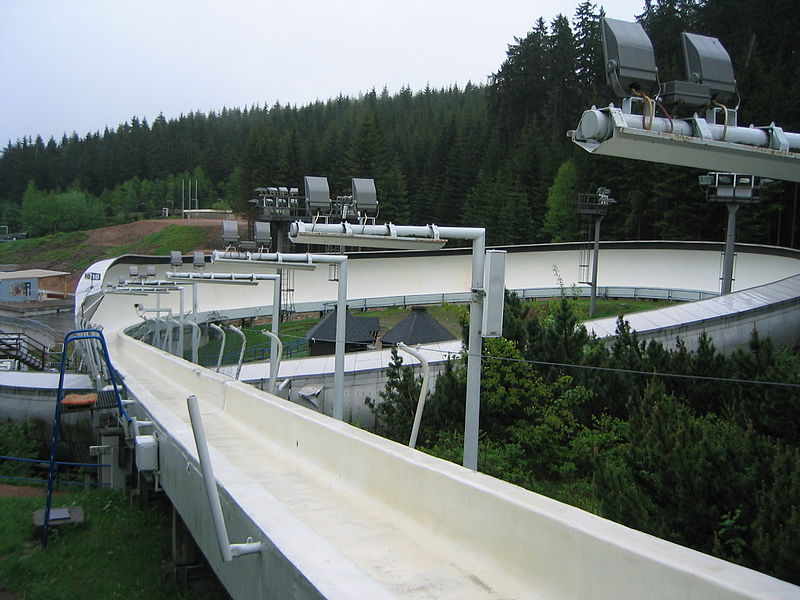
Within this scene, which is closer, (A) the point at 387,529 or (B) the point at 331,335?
(A) the point at 387,529

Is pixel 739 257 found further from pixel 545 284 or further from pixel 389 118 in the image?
pixel 389 118

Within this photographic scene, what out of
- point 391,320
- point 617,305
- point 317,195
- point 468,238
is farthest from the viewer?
point 391,320

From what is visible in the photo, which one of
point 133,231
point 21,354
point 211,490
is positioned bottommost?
point 21,354

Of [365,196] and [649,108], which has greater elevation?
[649,108]

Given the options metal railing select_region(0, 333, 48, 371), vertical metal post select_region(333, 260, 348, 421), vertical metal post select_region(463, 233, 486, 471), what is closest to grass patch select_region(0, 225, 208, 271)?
metal railing select_region(0, 333, 48, 371)

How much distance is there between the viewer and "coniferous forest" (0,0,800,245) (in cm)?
4369

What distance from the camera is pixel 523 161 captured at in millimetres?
62344

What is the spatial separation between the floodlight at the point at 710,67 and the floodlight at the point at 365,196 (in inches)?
211

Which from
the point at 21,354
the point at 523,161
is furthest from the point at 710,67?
the point at 523,161

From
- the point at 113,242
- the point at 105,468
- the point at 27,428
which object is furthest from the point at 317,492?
the point at 113,242

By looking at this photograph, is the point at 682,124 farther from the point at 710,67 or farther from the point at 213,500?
the point at 213,500

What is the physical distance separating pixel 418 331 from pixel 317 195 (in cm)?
1149

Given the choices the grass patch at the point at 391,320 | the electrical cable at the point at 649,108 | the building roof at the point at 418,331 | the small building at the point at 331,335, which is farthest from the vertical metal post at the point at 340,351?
the grass patch at the point at 391,320

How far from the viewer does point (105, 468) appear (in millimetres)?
15281
